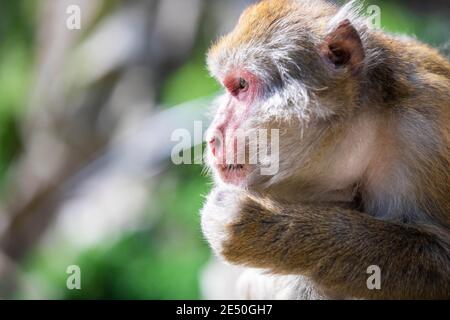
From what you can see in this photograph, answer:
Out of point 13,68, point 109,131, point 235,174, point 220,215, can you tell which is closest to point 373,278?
point 220,215

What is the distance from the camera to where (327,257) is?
4.03 metres

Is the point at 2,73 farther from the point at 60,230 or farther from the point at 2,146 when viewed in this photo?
the point at 60,230

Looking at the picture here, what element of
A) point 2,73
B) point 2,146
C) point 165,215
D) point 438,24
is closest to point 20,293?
point 165,215

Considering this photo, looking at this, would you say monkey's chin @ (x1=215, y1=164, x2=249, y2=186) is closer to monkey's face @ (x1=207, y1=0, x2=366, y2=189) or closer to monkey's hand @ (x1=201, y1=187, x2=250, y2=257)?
monkey's face @ (x1=207, y1=0, x2=366, y2=189)

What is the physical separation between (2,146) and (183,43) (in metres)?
4.14

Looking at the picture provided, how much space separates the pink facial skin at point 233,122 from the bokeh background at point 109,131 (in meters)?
5.50

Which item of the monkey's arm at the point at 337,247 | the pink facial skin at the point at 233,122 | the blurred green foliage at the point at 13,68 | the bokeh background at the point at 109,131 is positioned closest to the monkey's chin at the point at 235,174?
the pink facial skin at the point at 233,122

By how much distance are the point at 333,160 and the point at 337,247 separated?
1.84 feet

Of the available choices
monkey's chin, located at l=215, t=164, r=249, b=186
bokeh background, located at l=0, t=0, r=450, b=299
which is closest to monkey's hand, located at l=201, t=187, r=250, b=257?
monkey's chin, located at l=215, t=164, r=249, b=186

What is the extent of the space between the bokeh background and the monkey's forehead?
5416mm

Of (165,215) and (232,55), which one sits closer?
(232,55)

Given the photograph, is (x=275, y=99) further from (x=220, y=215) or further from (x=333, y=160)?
(x=220, y=215)

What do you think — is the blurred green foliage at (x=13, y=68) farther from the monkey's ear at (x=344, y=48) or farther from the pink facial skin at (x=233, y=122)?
the monkey's ear at (x=344, y=48)

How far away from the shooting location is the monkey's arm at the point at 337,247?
4016 millimetres
